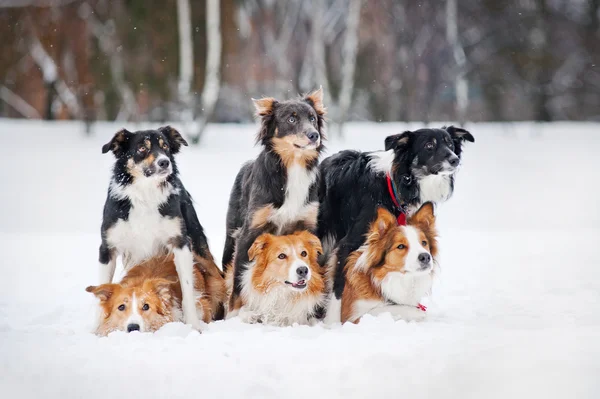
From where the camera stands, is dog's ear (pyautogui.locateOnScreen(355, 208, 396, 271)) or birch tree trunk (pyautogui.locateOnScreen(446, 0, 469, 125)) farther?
birch tree trunk (pyautogui.locateOnScreen(446, 0, 469, 125))

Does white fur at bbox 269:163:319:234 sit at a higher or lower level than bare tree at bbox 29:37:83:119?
lower

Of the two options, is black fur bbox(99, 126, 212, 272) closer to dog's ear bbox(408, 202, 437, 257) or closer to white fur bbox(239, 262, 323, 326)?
white fur bbox(239, 262, 323, 326)

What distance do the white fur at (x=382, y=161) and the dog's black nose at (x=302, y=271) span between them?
1085 millimetres

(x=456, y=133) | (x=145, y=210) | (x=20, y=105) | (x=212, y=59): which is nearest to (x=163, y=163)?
(x=145, y=210)

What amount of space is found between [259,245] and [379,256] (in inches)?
38.7

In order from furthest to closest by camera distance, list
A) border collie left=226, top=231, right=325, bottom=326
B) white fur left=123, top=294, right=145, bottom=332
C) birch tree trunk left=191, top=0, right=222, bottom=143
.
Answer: birch tree trunk left=191, top=0, right=222, bottom=143 < border collie left=226, top=231, right=325, bottom=326 < white fur left=123, top=294, right=145, bottom=332

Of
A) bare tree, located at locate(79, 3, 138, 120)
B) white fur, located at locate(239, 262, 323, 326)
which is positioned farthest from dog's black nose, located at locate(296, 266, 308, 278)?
bare tree, located at locate(79, 3, 138, 120)

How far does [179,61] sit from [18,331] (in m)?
10.6

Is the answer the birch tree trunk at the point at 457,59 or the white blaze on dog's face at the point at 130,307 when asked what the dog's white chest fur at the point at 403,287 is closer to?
the white blaze on dog's face at the point at 130,307

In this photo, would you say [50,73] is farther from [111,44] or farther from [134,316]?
[134,316]

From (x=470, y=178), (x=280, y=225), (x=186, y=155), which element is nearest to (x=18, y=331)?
(x=280, y=225)

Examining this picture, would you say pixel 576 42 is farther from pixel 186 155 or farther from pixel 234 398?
pixel 234 398

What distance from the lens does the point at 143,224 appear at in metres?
5.10

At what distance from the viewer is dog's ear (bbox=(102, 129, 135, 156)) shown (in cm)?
513
